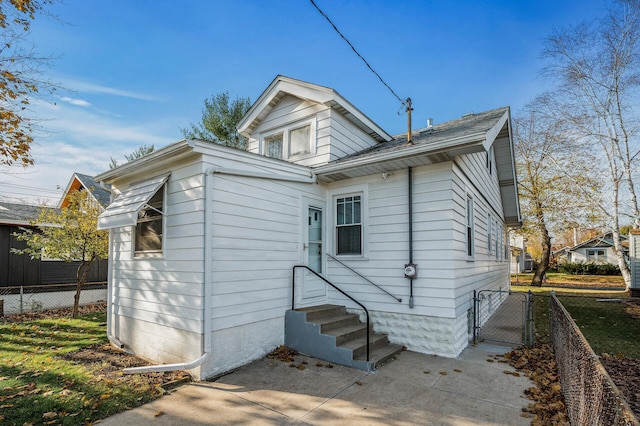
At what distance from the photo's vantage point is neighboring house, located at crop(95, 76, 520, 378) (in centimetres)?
518

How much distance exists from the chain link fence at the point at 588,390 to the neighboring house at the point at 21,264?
14698mm

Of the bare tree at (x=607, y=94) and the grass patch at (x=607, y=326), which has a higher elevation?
the bare tree at (x=607, y=94)

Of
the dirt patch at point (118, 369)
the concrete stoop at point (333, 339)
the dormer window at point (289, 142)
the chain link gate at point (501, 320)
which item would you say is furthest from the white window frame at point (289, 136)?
the dirt patch at point (118, 369)

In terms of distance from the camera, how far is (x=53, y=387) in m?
4.47

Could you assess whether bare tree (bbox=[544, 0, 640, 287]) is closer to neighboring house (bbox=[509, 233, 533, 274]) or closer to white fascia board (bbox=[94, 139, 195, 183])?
neighboring house (bbox=[509, 233, 533, 274])

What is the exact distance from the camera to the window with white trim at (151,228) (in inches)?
237


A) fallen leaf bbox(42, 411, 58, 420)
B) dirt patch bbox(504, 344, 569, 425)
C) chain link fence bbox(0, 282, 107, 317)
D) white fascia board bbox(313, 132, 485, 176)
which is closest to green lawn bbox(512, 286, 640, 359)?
dirt patch bbox(504, 344, 569, 425)

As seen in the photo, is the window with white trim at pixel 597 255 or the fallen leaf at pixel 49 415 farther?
the window with white trim at pixel 597 255

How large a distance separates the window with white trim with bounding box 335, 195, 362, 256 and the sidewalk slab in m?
2.40

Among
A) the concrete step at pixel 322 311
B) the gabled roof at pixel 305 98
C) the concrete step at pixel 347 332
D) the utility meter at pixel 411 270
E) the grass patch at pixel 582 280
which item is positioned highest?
the gabled roof at pixel 305 98

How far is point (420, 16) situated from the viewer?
24.3ft

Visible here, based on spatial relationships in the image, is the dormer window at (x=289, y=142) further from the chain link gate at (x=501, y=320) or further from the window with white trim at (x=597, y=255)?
the window with white trim at (x=597, y=255)

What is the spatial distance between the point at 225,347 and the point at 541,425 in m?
4.12

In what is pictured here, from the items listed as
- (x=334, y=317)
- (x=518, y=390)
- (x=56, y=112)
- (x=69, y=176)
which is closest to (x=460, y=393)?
(x=518, y=390)
